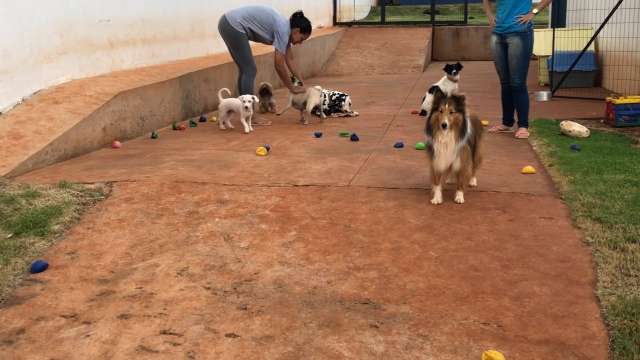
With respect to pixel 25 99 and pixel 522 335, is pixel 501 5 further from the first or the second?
pixel 25 99

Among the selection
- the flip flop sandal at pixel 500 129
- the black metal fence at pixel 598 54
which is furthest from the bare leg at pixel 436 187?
the black metal fence at pixel 598 54

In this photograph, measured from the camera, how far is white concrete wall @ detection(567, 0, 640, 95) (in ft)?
34.2

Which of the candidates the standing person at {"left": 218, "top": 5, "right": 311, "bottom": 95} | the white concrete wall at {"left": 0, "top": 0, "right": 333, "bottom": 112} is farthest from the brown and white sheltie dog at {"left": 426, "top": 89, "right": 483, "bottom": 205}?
the white concrete wall at {"left": 0, "top": 0, "right": 333, "bottom": 112}

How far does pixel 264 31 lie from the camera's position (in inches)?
340

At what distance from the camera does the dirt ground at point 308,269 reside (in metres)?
3.13

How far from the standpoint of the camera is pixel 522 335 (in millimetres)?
3109

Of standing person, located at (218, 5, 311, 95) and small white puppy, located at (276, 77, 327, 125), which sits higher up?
standing person, located at (218, 5, 311, 95)

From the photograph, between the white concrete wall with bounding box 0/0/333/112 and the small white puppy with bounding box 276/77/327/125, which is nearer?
the white concrete wall with bounding box 0/0/333/112

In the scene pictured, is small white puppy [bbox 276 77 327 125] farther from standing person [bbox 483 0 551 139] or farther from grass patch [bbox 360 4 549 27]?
grass patch [bbox 360 4 549 27]

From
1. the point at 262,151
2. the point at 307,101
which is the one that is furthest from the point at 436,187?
the point at 307,101

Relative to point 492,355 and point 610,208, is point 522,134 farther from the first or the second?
point 492,355

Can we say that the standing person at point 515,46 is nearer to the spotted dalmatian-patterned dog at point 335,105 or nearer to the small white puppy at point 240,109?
the spotted dalmatian-patterned dog at point 335,105

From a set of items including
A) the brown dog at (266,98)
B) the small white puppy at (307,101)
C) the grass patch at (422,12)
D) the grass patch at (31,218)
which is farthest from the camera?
the grass patch at (422,12)

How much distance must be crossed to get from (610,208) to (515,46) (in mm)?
2953
